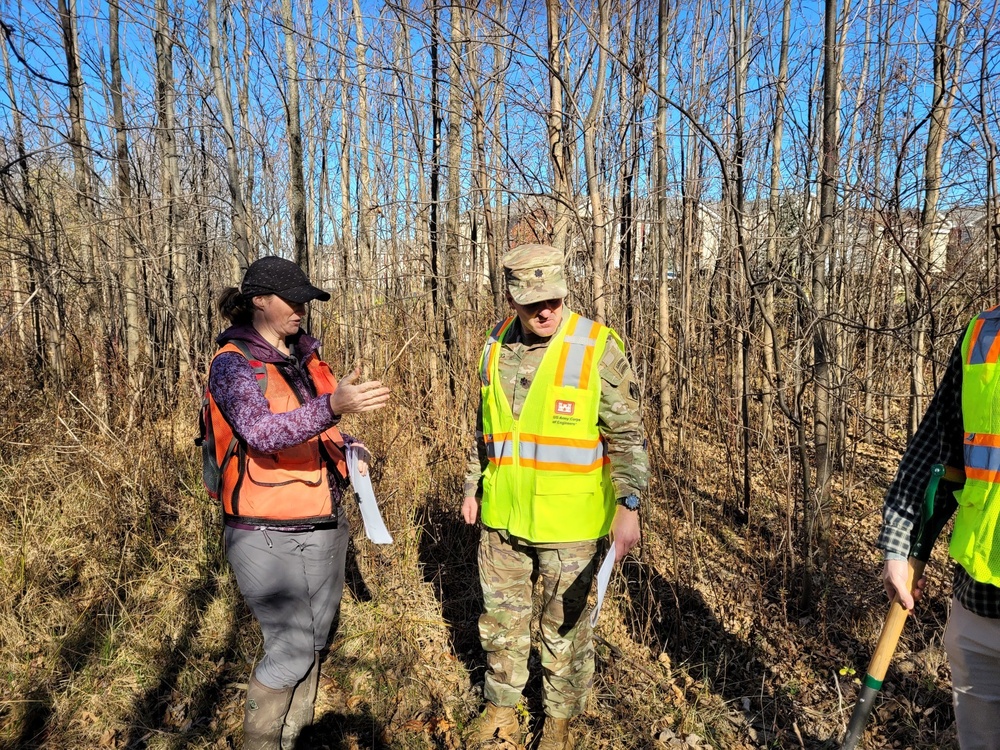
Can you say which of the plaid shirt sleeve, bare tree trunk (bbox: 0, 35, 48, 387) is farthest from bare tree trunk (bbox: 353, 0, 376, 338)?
the plaid shirt sleeve

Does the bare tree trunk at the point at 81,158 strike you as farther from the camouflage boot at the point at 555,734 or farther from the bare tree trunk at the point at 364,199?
the camouflage boot at the point at 555,734

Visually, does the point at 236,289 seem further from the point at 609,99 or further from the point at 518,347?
the point at 609,99

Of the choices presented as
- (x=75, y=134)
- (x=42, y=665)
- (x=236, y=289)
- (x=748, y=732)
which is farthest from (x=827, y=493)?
(x=75, y=134)

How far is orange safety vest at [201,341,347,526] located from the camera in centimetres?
201

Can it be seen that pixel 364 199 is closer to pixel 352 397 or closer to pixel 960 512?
pixel 352 397

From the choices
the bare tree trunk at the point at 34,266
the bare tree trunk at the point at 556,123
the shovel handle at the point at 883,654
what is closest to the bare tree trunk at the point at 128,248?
the bare tree trunk at the point at 34,266

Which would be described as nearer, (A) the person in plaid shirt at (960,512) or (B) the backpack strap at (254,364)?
(A) the person in plaid shirt at (960,512)

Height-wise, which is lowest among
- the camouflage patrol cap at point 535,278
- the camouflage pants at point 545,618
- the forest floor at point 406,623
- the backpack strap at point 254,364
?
the forest floor at point 406,623

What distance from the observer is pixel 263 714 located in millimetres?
2100

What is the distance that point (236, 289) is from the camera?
216 centimetres

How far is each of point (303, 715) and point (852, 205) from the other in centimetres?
353

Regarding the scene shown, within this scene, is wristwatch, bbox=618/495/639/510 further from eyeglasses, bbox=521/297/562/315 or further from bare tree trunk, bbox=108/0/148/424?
bare tree trunk, bbox=108/0/148/424

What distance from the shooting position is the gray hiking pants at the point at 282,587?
2.04m

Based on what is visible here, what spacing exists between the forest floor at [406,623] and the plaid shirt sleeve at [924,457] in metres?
1.43
